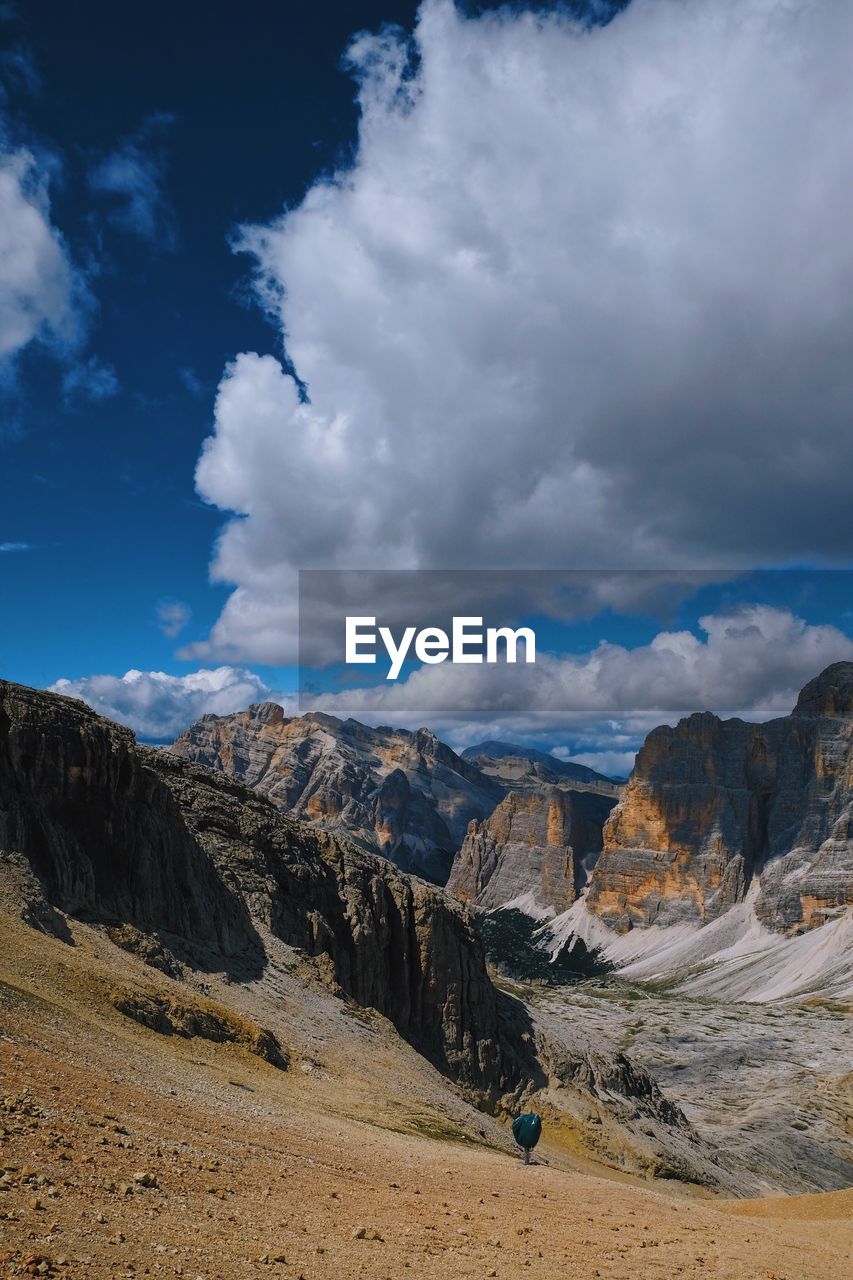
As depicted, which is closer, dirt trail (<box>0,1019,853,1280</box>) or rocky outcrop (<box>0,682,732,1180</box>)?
dirt trail (<box>0,1019,853,1280</box>)

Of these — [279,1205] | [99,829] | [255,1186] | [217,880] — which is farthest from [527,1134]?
[99,829]

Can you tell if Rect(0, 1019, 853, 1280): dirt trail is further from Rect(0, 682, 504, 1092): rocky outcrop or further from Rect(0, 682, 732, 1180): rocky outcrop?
Rect(0, 682, 504, 1092): rocky outcrop

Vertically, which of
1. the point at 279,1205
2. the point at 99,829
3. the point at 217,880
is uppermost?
the point at 99,829

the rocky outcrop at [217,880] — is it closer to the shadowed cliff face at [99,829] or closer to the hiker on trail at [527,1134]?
the shadowed cliff face at [99,829]

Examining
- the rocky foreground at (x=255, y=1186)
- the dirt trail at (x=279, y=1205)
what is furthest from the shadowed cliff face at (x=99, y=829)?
the dirt trail at (x=279, y=1205)

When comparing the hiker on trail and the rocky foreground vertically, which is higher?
the rocky foreground

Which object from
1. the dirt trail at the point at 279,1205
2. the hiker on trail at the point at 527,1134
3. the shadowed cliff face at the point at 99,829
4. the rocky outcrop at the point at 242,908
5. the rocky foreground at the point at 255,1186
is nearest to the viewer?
the dirt trail at the point at 279,1205

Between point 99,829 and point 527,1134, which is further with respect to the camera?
point 99,829

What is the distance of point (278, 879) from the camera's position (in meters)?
59.3

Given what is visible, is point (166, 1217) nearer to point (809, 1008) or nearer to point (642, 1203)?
point (642, 1203)

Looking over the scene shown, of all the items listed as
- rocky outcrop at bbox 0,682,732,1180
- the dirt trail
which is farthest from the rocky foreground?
rocky outcrop at bbox 0,682,732,1180

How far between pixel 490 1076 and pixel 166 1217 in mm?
51560

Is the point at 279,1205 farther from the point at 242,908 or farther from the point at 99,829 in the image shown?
the point at 242,908

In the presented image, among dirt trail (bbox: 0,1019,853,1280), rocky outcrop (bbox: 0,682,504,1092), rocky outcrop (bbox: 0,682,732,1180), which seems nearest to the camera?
dirt trail (bbox: 0,1019,853,1280)
